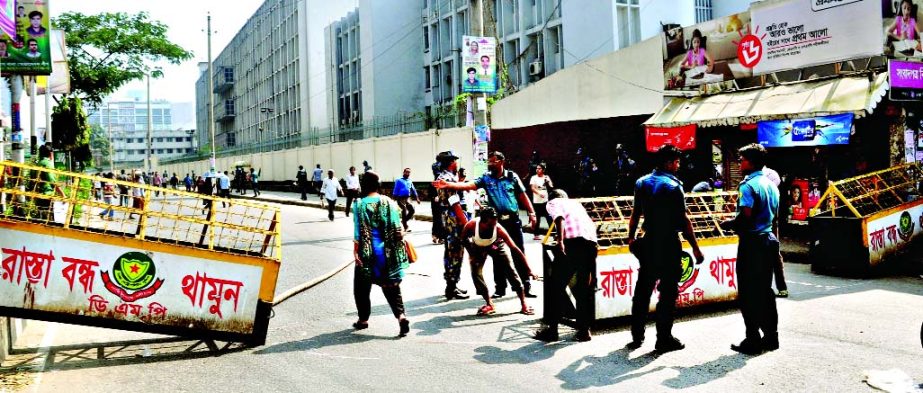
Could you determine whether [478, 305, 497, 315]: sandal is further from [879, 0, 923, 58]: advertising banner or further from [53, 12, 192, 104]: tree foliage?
[53, 12, 192, 104]: tree foliage

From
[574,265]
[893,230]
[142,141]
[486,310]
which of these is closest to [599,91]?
[893,230]

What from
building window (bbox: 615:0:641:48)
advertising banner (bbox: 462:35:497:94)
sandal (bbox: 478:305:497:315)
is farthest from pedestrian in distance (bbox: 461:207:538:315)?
building window (bbox: 615:0:641:48)

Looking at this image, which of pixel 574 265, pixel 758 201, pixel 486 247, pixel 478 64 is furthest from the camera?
pixel 478 64

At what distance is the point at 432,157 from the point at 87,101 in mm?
16370

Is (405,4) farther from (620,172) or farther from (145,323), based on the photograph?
(145,323)

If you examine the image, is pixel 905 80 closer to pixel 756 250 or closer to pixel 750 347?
pixel 756 250

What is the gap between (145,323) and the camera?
257 inches

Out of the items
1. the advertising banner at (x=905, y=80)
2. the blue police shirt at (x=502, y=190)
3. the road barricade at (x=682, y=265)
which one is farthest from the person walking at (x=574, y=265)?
the advertising banner at (x=905, y=80)

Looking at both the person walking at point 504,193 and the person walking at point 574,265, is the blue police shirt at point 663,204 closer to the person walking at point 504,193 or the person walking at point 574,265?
the person walking at point 574,265

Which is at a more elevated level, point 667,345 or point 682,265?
point 682,265

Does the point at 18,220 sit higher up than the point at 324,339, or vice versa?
the point at 18,220

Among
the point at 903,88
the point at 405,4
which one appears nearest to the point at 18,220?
the point at 903,88

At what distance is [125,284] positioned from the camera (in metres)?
6.43

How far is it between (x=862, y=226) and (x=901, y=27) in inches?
221
